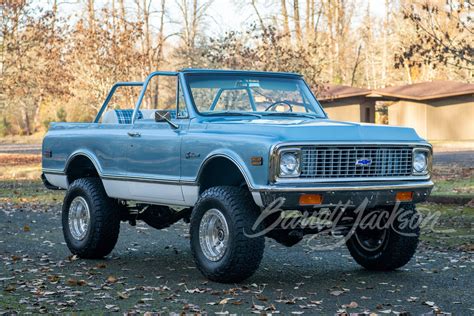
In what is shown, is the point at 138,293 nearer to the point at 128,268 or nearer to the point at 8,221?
the point at 128,268

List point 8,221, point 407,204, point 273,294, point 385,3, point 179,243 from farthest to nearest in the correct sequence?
point 385,3 < point 8,221 < point 179,243 < point 407,204 < point 273,294

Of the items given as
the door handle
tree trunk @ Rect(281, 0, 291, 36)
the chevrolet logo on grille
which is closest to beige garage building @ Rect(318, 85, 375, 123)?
tree trunk @ Rect(281, 0, 291, 36)

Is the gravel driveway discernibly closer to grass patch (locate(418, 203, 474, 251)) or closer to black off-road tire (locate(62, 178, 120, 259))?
Result: black off-road tire (locate(62, 178, 120, 259))

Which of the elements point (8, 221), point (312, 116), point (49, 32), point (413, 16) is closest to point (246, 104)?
point (312, 116)

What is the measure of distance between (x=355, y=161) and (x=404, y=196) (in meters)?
0.65

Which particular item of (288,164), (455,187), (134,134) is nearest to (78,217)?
(134,134)

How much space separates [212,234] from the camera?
8.65m

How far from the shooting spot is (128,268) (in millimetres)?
9703

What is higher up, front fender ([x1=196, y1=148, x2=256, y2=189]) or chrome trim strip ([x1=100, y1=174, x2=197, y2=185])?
front fender ([x1=196, y1=148, x2=256, y2=189])

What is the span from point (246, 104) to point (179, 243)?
9.24 feet

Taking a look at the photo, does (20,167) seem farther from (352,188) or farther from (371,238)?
(352,188)

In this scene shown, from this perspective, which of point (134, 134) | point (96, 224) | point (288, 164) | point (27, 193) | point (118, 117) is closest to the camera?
point (288, 164)

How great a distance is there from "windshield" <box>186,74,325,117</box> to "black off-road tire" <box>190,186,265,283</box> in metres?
1.33

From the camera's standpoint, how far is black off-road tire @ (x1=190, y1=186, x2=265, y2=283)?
8172 millimetres
